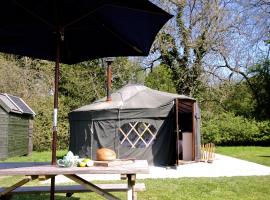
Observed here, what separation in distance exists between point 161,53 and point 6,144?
9779 millimetres

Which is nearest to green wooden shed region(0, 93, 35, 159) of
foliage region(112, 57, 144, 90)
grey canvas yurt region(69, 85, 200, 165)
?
grey canvas yurt region(69, 85, 200, 165)

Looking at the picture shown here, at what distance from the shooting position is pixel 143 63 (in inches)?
791

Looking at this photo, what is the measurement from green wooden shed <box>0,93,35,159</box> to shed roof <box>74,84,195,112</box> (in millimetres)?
2579

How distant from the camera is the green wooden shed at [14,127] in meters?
11.4

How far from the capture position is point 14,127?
39.9 feet

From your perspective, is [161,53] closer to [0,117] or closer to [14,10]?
[0,117]

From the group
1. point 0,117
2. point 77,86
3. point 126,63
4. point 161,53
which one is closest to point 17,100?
point 0,117

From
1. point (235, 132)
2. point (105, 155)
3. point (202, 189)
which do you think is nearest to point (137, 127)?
point (202, 189)

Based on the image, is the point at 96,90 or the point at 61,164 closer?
the point at 61,164

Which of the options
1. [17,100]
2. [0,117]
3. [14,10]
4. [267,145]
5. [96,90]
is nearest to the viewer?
[14,10]

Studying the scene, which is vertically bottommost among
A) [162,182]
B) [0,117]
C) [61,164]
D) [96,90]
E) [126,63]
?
[162,182]

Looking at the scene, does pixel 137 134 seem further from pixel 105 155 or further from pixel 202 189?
pixel 105 155

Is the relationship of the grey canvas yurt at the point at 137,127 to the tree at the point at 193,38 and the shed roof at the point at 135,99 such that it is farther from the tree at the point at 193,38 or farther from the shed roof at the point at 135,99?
the tree at the point at 193,38

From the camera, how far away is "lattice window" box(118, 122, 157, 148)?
9719 millimetres
